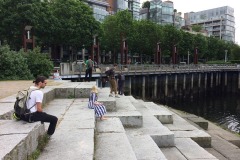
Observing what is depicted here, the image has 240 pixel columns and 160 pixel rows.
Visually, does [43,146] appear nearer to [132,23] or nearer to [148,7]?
[132,23]

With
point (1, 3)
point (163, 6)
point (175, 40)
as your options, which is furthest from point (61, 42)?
point (163, 6)

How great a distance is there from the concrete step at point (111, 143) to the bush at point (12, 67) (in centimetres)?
1271

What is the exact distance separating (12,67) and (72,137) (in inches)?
571

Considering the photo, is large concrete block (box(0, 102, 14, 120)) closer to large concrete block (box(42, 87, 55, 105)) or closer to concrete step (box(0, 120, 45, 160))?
concrete step (box(0, 120, 45, 160))

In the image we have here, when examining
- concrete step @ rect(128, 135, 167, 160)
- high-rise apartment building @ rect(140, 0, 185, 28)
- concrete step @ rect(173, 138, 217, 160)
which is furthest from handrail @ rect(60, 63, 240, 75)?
high-rise apartment building @ rect(140, 0, 185, 28)

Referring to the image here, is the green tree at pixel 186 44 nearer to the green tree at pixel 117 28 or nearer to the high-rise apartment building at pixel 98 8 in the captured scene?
the green tree at pixel 117 28

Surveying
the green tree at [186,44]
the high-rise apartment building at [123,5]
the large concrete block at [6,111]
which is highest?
the high-rise apartment building at [123,5]

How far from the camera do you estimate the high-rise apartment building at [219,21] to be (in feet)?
474

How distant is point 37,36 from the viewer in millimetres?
37906

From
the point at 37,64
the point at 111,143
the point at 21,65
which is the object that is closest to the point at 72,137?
the point at 111,143

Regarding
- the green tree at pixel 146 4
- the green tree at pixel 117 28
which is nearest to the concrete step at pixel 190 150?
the green tree at pixel 117 28

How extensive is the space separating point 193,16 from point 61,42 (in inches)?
5229

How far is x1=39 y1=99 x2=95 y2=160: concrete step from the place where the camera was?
182 inches

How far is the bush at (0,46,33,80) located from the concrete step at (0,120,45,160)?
45.3 ft
